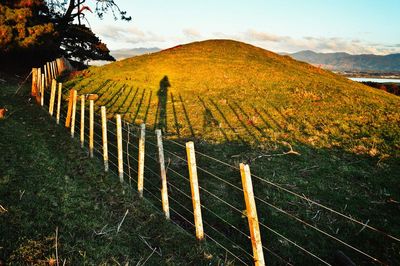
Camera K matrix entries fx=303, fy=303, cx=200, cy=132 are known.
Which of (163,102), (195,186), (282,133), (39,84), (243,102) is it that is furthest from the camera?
(163,102)

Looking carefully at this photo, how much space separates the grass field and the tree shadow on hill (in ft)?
24.7

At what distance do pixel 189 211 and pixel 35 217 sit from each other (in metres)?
3.81

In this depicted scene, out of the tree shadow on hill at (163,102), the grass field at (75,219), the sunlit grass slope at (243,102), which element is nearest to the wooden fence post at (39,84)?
the sunlit grass slope at (243,102)

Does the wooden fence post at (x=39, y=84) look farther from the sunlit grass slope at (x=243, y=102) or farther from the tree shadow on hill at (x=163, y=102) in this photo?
the tree shadow on hill at (x=163, y=102)

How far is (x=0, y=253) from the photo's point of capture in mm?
5461

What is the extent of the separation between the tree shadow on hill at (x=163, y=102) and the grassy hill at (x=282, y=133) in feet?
0.27

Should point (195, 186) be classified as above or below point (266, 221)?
above

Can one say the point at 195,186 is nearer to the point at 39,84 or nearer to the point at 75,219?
the point at 75,219

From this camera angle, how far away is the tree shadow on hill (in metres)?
18.0

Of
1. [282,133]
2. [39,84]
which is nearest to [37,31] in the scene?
[39,84]

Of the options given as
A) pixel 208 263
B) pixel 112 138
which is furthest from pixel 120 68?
pixel 208 263

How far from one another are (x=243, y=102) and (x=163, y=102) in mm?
6142

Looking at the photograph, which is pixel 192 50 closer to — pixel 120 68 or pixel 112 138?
pixel 120 68

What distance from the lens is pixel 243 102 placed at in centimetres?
2295
